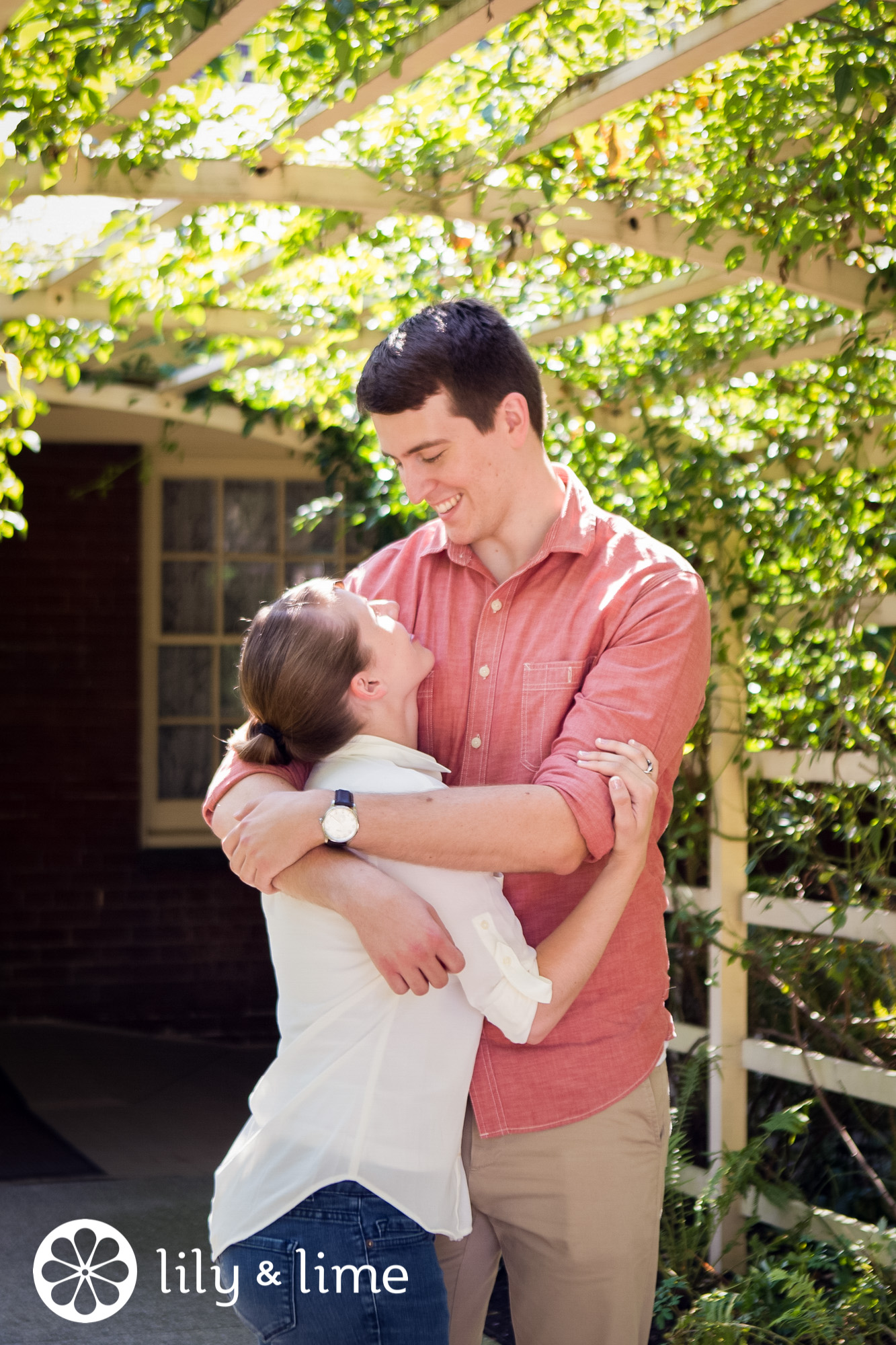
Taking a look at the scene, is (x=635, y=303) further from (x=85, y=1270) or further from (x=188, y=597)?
(x=188, y=597)

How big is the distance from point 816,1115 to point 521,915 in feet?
8.05

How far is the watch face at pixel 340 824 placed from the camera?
1672mm

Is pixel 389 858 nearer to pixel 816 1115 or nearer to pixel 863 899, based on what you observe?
pixel 863 899

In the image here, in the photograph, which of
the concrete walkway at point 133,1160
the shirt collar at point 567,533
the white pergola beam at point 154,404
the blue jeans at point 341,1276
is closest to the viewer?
the blue jeans at point 341,1276

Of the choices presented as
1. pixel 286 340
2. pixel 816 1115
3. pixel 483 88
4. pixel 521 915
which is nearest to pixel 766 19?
pixel 483 88

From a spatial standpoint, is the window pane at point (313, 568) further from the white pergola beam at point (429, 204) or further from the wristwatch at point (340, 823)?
the wristwatch at point (340, 823)

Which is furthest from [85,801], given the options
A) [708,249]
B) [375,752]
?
[375,752]

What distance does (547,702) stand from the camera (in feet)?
6.08

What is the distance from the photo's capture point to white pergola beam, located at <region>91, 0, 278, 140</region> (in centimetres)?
229

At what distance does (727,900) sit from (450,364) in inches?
84.5

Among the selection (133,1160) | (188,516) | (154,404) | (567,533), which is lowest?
(133,1160)

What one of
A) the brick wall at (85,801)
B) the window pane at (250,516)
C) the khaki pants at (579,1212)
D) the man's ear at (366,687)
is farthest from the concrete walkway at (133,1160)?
the window pane at (250,516)

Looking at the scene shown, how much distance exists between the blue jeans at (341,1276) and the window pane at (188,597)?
560 cm

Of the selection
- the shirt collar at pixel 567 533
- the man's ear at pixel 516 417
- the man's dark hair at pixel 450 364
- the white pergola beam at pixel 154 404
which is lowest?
the shirt collar at pixel 567 533
